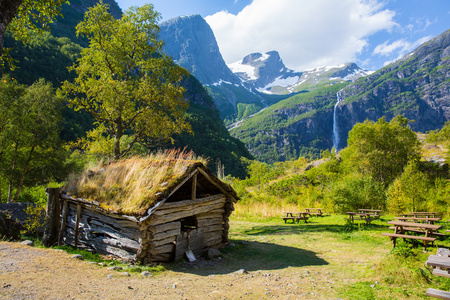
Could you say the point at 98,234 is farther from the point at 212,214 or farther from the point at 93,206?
the point at 212,214

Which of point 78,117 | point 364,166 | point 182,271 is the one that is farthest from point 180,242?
point 78,117

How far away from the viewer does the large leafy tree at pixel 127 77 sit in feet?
49.0

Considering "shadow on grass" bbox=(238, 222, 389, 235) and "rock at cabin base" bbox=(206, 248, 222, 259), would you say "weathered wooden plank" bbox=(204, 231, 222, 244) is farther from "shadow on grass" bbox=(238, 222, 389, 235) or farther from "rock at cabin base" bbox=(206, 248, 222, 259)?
"shadow on grass" bbox=(238, 222, 389, 235)

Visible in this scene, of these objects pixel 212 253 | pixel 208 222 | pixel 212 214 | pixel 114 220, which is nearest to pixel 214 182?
pixel 212 214

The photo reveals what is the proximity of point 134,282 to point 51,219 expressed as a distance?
5.85 meters

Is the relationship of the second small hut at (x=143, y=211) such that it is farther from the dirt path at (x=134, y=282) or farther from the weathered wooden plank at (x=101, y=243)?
the dirt path at (x=134, y=282)

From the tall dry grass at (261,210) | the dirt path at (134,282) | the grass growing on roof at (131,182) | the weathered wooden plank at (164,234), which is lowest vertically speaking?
the tall dry grass at (261,210)

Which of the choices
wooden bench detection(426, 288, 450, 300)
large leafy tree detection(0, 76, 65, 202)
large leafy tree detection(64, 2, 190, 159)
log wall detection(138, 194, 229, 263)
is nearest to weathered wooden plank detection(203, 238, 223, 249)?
log wall detection(138, 194, 229, 263)

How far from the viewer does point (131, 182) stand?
912 cm

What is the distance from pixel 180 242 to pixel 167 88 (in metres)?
10.1

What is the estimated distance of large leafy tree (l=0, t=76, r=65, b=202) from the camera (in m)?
16.0

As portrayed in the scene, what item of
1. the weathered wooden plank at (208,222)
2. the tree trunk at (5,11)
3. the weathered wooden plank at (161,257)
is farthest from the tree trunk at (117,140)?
the tree trunk at (5,11)

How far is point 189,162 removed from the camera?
932 centimetres

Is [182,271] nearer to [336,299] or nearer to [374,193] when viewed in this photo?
[336,299]
